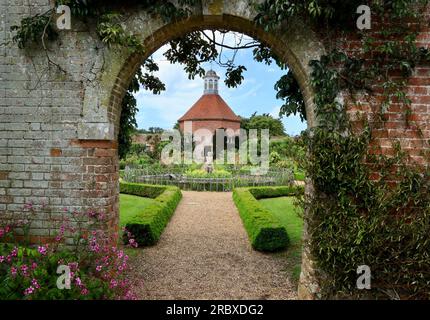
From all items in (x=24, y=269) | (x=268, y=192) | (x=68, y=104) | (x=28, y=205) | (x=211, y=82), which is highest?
(x=211, y=82)

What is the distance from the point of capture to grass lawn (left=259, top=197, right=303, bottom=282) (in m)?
5.80

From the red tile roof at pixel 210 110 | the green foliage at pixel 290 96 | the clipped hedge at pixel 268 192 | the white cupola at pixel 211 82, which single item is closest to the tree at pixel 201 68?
the green foliage at pixel 290 96

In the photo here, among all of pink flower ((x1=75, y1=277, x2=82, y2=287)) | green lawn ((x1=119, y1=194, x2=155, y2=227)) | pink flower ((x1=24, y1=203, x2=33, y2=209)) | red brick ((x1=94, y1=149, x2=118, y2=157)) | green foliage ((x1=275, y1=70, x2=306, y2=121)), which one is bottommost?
green lawn ((x1=119, y1=194, x2=155, y2=227))

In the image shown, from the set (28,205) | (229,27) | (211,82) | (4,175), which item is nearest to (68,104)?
(4,175)

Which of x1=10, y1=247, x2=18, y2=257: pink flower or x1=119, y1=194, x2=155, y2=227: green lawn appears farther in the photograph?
x1=119, y1=194, x2=155, y2=227: green lawn

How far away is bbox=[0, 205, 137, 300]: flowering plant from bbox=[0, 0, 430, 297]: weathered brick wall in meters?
0.17

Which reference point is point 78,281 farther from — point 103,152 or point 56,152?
point 56,152

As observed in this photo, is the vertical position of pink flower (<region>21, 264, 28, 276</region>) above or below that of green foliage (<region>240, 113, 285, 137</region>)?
below

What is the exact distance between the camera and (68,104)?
4.00 m

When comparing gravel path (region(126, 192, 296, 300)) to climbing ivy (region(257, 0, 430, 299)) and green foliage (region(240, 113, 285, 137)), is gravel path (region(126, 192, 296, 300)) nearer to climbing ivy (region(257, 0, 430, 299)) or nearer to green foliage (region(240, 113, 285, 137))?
climbing ivy (region(257, 0, 430, 299))

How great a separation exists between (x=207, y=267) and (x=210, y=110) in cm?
3292

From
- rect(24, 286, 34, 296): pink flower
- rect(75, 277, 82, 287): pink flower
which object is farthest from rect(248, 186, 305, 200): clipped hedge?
rect(24, 286, 34, 296): pink flower

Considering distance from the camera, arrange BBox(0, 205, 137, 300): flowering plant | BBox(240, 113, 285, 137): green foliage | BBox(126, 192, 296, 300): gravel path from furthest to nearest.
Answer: BBox(240, 113, 285, 137): green foliage < BBox(126, 192, 296, 300): gravel path < BBox(0, 205, 137, 300): flowering plant

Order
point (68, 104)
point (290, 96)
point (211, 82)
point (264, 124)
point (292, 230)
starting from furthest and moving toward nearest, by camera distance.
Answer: point (264, 124), point (211, 82), point (292, 230), point (290, 96), point (68, 104)
